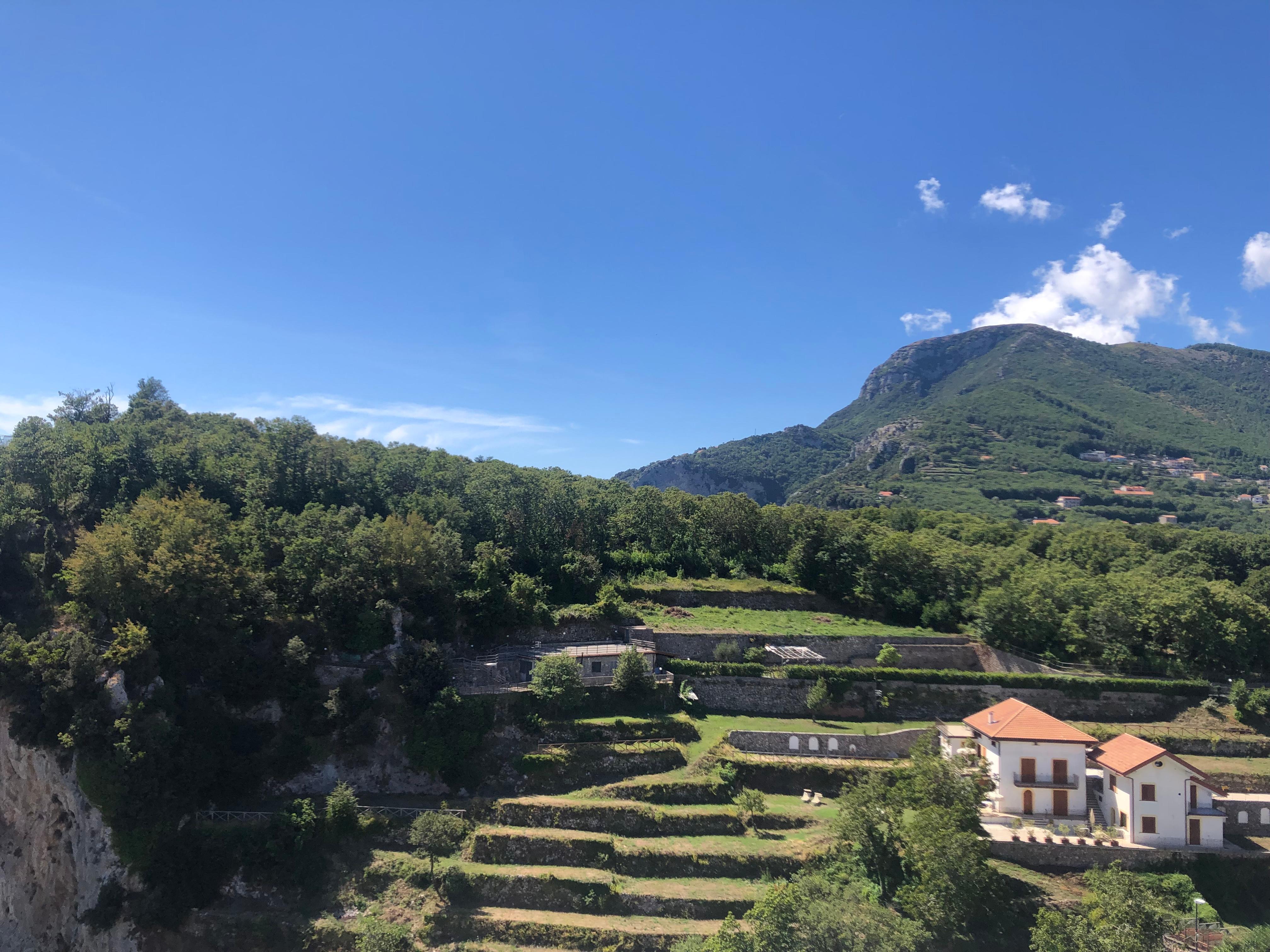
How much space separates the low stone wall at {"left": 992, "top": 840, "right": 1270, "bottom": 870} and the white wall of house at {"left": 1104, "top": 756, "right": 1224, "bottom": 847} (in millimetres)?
460

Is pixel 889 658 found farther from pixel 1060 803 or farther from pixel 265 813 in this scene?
pixel 265 813

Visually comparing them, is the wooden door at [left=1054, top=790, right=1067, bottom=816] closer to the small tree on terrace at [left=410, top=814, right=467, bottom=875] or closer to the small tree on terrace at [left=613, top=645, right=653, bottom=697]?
the small tree on terrace at [left=613, top=645, right=653, bottom=697]

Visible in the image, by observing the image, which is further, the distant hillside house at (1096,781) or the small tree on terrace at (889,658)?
the small tree on terrace at (889,658)

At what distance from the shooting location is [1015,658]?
41031mm

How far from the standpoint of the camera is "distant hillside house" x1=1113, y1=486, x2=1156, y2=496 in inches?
4656

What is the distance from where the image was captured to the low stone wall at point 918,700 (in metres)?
37.0

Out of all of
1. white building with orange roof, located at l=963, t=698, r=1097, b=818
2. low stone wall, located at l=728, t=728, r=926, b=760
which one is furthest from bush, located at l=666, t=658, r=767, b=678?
white building with orange roof, located at l=963, t=698, r=1097, b=818

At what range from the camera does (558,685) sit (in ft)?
108

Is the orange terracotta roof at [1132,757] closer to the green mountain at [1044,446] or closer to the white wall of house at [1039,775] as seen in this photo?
the white wall of house at [1039,775]

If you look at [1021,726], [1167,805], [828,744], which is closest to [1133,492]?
[1167,805]

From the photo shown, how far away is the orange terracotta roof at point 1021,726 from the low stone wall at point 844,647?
769 cm

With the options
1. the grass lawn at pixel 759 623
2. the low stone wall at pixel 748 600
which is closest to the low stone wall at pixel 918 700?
the grass lawn at pixel 759 623

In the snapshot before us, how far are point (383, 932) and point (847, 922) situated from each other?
54.2 feet

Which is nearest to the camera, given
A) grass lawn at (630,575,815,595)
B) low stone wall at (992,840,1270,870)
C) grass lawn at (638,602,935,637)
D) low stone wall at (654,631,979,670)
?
low stone wall at (992,840,1270,870)
